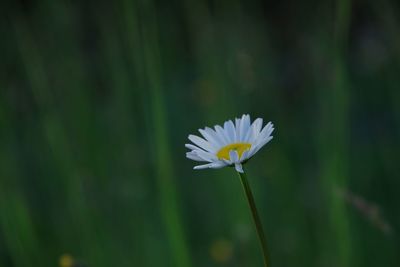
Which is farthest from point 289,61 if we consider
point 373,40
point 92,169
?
point 92,169

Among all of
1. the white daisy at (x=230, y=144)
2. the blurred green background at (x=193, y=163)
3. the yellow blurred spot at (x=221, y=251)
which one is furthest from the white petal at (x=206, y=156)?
the yellow blurred spot at (x=221, y=251)

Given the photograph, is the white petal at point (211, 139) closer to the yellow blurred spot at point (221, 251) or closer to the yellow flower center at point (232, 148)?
the yellow flower center at point (232, 148)

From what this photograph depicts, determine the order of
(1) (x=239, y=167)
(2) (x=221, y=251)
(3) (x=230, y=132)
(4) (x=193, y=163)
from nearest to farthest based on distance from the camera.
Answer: (1) (x=239, y=167)
(3) (x=230, y=132)
(2) (x=221, y=251)
(4) (x=193, y=163)

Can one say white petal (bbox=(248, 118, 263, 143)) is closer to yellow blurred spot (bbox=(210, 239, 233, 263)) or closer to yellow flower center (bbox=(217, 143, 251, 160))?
yellow flower center (bbox=(217, 143, 251, 160))

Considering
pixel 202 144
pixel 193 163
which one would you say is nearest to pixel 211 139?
pixel 202 144

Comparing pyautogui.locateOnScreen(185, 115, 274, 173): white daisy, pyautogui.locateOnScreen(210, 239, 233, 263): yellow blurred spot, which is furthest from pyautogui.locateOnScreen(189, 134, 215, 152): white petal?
pyautogui.locateOnScreen(210, 239, 233, 263): yellow blurred spot

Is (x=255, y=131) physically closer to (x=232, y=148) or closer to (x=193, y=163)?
(x=232, y=148)

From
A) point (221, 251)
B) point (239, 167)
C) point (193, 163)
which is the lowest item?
point (221, 251)
